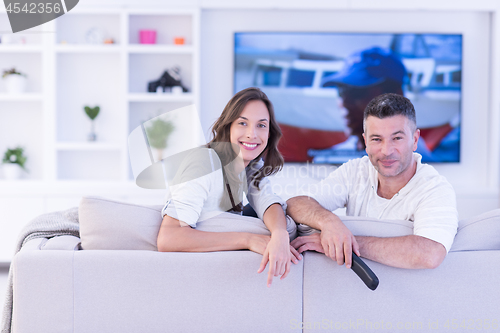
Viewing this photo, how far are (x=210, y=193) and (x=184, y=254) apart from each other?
28 cm

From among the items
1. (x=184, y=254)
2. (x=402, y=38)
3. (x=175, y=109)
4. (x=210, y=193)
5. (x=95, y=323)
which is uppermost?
(x=402, y=38)

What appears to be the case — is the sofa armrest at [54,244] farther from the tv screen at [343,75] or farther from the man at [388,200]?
the tv screen at [343,75]

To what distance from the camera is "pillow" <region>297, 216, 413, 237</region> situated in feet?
3.67

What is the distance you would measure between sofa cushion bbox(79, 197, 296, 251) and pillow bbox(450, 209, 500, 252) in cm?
51

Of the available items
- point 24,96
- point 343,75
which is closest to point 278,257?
point 343,75

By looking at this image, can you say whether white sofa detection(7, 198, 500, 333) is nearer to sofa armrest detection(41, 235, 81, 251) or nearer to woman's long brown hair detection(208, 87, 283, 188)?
sofa armrest detection(41, 235, 81, 251)

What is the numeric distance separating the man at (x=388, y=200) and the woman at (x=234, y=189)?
97 mm

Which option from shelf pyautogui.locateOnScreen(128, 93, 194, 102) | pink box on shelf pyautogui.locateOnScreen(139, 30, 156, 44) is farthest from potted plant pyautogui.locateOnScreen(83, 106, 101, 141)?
pink box on shelf pyautogui.locateOnScreen(139, 30, 156, 44)

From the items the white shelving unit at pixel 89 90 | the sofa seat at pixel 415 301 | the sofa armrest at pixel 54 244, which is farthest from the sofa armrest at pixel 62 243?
the white shelving unit at pixel 89 90

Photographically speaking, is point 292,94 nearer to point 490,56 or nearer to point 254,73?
point 254,73

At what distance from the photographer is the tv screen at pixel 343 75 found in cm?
349

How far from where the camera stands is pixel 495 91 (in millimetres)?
3463

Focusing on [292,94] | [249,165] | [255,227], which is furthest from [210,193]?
[292,94]

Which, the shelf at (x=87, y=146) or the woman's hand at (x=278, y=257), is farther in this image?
the shelf at (x=87, y=146)
